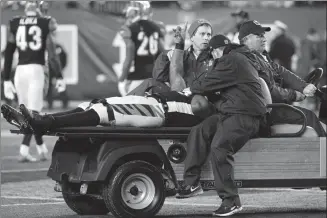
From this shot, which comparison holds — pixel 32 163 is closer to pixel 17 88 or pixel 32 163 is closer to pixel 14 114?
pixel 17 88

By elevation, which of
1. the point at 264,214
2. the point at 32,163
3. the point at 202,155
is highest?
the point at 202,155

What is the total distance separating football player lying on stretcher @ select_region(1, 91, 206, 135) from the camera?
8758 mm

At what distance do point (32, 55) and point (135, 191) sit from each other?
610cm

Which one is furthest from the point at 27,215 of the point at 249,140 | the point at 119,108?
the point at 249,140

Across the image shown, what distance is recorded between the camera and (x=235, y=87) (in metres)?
8.99

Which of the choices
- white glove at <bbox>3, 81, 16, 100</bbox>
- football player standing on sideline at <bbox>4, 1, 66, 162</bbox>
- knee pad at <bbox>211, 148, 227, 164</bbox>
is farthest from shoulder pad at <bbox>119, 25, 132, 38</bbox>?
knee pad at <bbox>211, 148, 227, 164</bbox>

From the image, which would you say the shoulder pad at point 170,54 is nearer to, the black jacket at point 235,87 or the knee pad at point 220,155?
the black jacket at point 235,87

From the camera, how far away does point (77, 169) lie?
9031 millimetres

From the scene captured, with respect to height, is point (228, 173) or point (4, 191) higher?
point (228, 173)

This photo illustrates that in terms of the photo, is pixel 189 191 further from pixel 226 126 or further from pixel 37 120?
pixel 37 120

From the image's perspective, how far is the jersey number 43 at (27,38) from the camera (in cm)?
1459

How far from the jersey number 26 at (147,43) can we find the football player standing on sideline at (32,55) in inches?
48.0

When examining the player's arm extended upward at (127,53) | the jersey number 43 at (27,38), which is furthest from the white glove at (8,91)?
the player's arm extended upward at (127,53)

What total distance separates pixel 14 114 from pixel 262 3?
14.3 m
